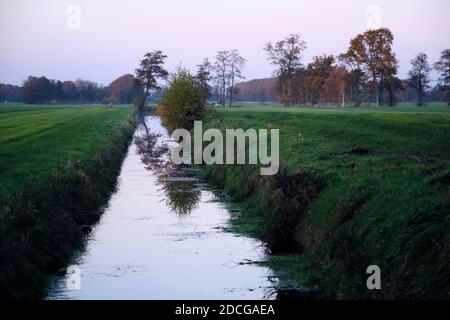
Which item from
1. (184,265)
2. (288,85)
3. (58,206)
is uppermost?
(288,85)

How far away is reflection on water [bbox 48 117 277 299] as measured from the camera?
16000mm

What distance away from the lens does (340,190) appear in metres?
20.0

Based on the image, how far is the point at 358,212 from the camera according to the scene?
17281mm

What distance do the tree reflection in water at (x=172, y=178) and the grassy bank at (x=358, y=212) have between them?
7.31ft

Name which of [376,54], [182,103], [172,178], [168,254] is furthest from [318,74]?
[168,254]

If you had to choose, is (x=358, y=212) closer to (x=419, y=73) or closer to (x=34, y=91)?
(x=419, y=73)

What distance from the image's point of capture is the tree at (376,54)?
91.1 meters

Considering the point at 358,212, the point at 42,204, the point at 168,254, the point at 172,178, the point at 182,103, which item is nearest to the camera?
the point at 358,212

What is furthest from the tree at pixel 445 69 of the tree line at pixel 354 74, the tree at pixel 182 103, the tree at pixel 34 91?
the tree at pixel 34 91

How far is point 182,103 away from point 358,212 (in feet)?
150

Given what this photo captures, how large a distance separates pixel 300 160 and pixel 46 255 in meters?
13.0

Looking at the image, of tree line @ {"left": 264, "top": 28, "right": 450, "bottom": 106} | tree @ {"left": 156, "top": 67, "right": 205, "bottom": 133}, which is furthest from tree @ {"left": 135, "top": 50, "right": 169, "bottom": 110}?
tree @ {"left": 156, "top": 67, "right": 205, "bottom": 133}
